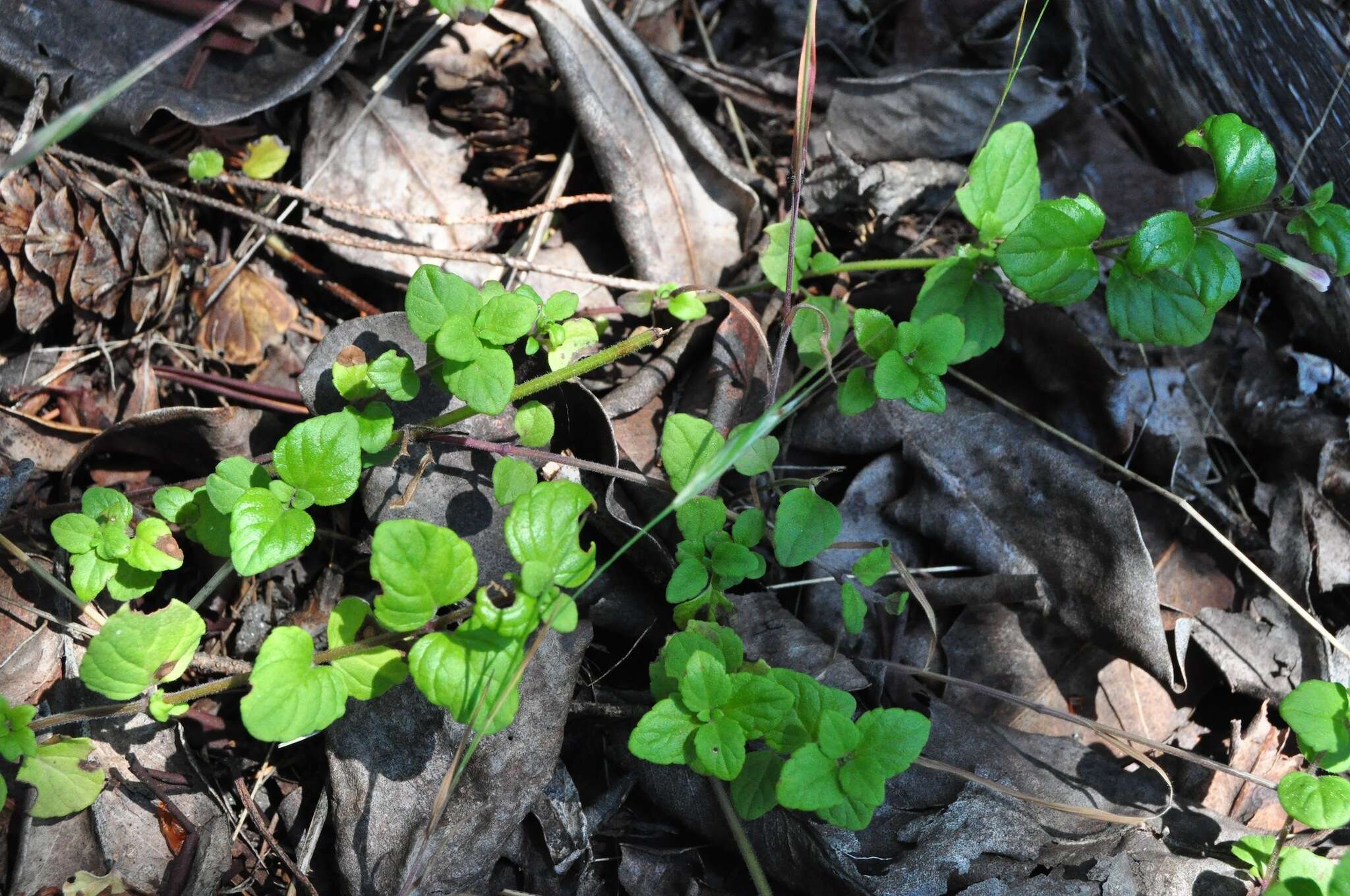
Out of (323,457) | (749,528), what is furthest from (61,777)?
(749,528)

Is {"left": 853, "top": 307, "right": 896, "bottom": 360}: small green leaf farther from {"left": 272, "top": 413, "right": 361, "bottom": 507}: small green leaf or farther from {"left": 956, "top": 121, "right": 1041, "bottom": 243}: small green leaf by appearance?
{"left": 272, "top": 413, "right": 361, "bottom": 507}: small green leaf

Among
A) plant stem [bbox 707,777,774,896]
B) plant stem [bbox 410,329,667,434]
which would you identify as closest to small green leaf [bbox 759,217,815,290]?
plant stem [bbox 410,329,667,434]

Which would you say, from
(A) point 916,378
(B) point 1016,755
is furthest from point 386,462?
(B) point 1016,755

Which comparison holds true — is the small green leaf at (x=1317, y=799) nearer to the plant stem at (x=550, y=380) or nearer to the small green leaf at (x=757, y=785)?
the small green leaf at (x=757, y=785)

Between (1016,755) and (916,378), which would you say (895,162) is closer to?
(916,378)

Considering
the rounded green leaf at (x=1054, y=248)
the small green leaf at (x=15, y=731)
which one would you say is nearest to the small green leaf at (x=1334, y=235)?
the rounded green leaf at (x=1054, y=248)

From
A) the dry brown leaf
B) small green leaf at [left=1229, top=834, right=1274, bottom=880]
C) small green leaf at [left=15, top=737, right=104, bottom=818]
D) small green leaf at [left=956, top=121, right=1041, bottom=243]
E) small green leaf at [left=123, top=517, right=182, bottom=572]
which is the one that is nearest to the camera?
small green leaf at [left=15, top=737, right=104, bottom=818]
